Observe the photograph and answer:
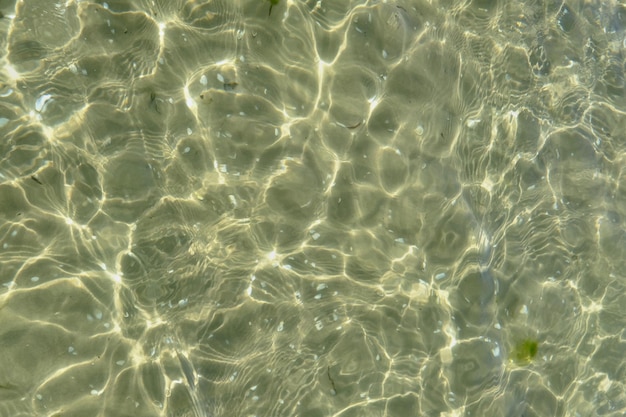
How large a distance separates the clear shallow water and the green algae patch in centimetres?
3

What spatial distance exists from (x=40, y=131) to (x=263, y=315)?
2.10 m

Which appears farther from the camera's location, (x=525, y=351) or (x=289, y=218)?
(x=525, y=351)

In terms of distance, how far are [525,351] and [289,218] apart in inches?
97.2

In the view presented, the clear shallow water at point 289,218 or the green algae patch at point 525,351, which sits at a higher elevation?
the clear shallow water at point 289,218

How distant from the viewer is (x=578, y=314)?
5148 mm

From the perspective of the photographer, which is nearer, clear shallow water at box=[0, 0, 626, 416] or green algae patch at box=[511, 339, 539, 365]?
clear shallow water at box=[0, 0, 626, 416]

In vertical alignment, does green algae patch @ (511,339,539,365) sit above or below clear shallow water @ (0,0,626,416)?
below

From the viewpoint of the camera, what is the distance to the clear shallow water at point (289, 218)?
150 inches

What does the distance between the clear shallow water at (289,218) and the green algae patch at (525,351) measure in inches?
1.0

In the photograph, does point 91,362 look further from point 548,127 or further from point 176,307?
point 548,127

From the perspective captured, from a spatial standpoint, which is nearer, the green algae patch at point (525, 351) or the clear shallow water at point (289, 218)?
the clear shallow water at point (289, 218)

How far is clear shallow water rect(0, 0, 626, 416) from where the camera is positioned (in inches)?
150

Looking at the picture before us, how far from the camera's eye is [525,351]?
15.9 ft

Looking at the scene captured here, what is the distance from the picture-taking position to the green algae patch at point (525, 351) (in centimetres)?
479
